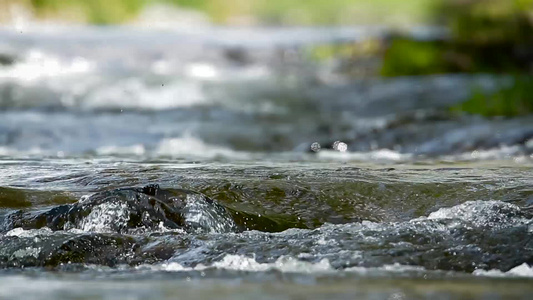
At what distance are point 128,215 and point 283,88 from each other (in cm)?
1170

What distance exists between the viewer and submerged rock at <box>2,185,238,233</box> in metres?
3.77

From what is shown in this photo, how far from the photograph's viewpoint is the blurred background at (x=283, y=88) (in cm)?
912

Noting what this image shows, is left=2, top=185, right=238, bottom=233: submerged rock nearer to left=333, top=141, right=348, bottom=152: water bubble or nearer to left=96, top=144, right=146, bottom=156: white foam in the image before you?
left=96, top=144, right=146, bottom=156: white foam

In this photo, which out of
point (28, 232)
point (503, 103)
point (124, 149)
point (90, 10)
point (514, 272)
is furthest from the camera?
point (90, 10)

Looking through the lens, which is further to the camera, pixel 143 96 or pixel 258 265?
pixel 143 96

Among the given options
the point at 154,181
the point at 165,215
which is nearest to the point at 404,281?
the point at 165,215

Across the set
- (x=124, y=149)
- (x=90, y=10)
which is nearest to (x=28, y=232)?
(x=124, y=149)

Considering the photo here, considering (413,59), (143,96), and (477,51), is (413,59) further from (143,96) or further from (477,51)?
(143,96)

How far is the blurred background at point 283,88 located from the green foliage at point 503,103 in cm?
2

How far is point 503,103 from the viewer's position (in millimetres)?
10758

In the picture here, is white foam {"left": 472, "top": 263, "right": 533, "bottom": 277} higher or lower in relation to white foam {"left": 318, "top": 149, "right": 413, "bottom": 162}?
lower

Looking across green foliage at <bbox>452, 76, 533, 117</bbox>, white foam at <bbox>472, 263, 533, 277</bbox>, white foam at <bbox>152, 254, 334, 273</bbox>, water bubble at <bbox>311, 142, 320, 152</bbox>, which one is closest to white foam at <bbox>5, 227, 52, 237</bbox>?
white foam at <bbox>152, 254, 334, 273</bbox>

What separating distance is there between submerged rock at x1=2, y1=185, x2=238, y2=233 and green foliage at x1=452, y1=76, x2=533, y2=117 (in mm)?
7122

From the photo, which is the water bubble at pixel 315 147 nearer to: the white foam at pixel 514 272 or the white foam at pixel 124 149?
the white foam at pixel 124 149
